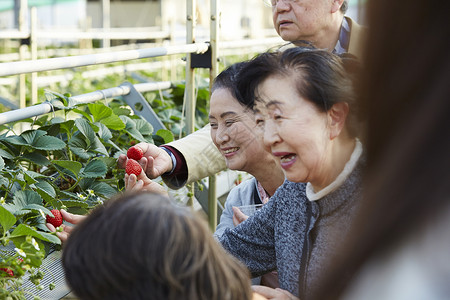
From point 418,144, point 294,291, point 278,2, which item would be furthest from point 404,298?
point 278,2

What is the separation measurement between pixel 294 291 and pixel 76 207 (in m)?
0.67

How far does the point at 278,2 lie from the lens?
6.67 ft

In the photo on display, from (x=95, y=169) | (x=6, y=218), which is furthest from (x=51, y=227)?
(x=95, y=169)

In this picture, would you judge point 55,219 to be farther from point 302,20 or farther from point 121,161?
point 302,20

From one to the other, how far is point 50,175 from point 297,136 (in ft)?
3.38

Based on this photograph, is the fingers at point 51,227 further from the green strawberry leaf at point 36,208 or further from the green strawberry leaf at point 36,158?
the green strawberry leaf at point 36,158

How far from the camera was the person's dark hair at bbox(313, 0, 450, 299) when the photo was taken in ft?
1.43

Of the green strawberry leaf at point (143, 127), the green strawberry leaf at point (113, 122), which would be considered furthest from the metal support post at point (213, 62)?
the green strawberry leaf at point (113, 122)

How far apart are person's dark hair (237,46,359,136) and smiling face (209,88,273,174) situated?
47 centimetres

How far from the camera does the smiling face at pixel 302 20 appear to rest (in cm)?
200

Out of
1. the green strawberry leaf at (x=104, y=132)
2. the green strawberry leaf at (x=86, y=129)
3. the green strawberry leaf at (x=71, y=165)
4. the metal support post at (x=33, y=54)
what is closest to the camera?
the green strawberry leaf at (x=71, y=165)

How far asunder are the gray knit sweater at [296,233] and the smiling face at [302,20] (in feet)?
2.48

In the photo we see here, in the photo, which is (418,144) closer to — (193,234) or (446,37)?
(446,37)

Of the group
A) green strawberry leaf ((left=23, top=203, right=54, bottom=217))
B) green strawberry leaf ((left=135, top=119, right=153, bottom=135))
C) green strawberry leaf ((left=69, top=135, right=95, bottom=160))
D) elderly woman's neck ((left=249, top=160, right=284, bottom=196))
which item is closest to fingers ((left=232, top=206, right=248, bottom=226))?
elderly woman's neck ((left=249, top=160, right=284, bottom=196))
